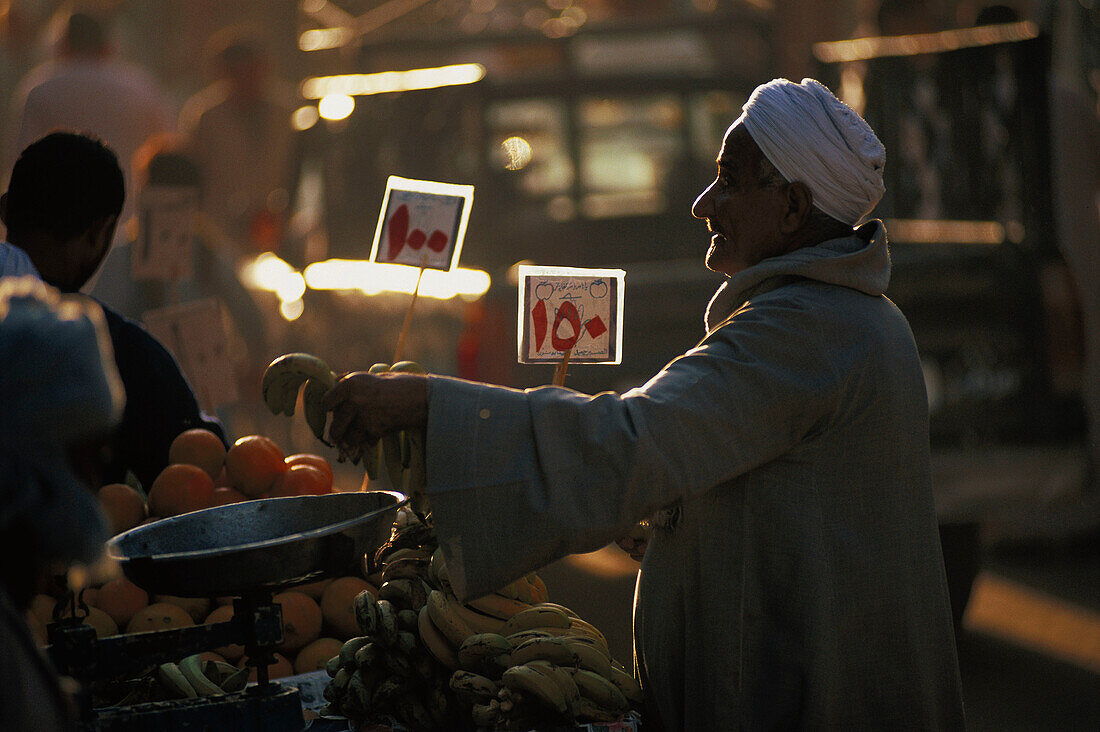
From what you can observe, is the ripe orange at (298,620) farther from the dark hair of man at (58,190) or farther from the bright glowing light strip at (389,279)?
the bright glowing light strip at (389,279)

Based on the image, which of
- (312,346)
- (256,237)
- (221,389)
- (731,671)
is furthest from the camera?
(256,237)

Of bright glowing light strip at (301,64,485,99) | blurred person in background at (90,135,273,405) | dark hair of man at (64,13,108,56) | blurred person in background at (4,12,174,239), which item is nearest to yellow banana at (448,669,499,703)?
blurred person in background at (90,135,273,405)

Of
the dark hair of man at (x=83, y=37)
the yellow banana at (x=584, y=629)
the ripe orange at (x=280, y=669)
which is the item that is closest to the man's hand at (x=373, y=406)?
the yellow banana at (x=584, y=629)

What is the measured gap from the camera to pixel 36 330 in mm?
1195

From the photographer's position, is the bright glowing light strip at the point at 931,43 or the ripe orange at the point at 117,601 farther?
the bright glowing light strip at the point at 931,43

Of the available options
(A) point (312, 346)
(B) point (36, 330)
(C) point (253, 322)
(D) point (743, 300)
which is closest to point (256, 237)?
(A) point (312, 346)

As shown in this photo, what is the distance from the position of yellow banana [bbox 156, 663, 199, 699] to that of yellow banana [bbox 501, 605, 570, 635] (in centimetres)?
65

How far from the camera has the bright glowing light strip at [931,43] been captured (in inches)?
227

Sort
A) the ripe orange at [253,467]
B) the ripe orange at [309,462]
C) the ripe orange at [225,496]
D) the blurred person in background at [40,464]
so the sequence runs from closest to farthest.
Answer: the blurred person in background at [40,464]
the ripe orange at [225,496]
the ripe orange at [253,467]
the ripe orange at [309,462]

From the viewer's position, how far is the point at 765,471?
2000 millimetres

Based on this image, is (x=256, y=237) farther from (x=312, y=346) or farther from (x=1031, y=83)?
(x=1031, y=83)

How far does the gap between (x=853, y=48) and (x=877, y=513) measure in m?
4.97

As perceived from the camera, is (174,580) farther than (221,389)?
Answer: No

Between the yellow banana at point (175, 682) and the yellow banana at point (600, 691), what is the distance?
2.64 ft
